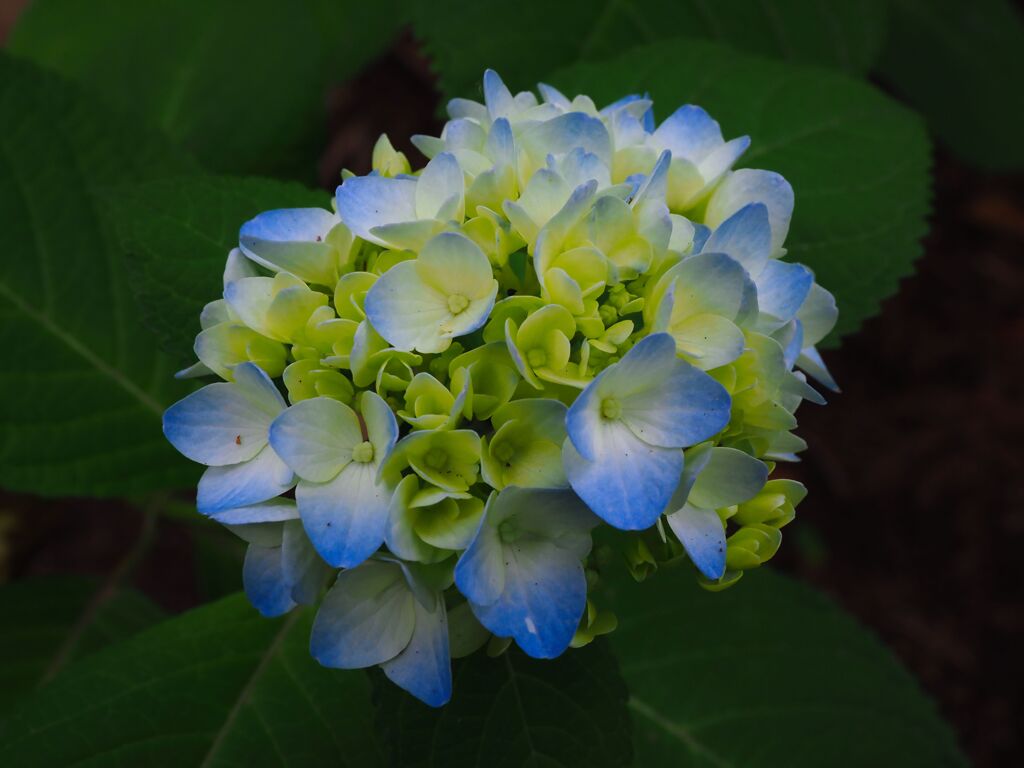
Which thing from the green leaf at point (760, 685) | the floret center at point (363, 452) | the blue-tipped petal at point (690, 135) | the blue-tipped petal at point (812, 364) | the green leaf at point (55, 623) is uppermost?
the blue-tipped petal at point (690, 135)

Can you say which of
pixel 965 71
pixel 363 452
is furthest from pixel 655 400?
pixel 965 71

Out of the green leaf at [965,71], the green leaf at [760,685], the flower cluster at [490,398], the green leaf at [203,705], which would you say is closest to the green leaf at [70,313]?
the green leaf at [203,705]

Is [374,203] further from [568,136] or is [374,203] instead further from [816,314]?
[816,314]

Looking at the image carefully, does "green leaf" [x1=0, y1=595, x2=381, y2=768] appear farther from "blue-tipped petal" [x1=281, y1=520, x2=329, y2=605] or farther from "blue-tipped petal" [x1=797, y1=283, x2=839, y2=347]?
"blue-tipped petal" [x1=797, y1=283, x2=839, y2=347]

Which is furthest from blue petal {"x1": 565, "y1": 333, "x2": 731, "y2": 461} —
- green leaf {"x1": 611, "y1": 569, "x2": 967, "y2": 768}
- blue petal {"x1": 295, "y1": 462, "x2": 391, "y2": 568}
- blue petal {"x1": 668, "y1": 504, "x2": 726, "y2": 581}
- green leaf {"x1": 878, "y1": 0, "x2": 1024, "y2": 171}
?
green leaf {"x1": 878, "y1": 0, "x2": 1024, "y2": 171}

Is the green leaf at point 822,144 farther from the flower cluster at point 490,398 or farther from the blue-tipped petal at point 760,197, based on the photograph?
the flower cluster at point 490,398
